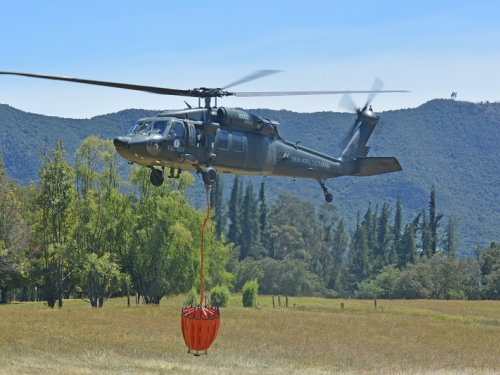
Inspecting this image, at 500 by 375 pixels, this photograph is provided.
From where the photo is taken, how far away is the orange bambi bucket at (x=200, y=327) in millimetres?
22172

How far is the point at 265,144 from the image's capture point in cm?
2933

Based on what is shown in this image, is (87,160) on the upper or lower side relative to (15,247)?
upper

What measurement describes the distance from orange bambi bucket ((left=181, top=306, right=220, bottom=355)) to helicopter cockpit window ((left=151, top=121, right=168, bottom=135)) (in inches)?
250

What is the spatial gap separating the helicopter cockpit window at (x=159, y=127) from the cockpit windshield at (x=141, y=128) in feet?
0.69

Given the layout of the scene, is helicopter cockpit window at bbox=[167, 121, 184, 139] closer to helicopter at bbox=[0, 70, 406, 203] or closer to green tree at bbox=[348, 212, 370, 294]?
helicopter at bbox=[0, 70, 406, 203]

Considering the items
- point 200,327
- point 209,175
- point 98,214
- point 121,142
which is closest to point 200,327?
point 200,327

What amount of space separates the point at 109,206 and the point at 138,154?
151 feet

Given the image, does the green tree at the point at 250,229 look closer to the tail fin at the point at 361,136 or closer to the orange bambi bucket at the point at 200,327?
the tail fin at the point at 361,136

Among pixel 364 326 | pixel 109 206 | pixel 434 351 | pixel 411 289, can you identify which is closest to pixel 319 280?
pixel 411 289

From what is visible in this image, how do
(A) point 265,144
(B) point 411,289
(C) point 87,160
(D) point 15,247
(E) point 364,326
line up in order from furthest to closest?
(B) point 411,289 < (C) point 87,160 < (D) point 15,247 < (E) point 364,326 < (A) point 265,144

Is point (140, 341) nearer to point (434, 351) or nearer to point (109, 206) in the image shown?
point (434, 351)

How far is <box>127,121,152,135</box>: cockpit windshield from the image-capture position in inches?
1017

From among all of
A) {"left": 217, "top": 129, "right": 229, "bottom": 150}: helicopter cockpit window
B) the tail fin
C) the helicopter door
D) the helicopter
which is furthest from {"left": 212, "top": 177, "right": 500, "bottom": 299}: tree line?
the helicopter door

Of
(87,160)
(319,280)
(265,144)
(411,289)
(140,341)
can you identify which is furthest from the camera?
(319,280)
